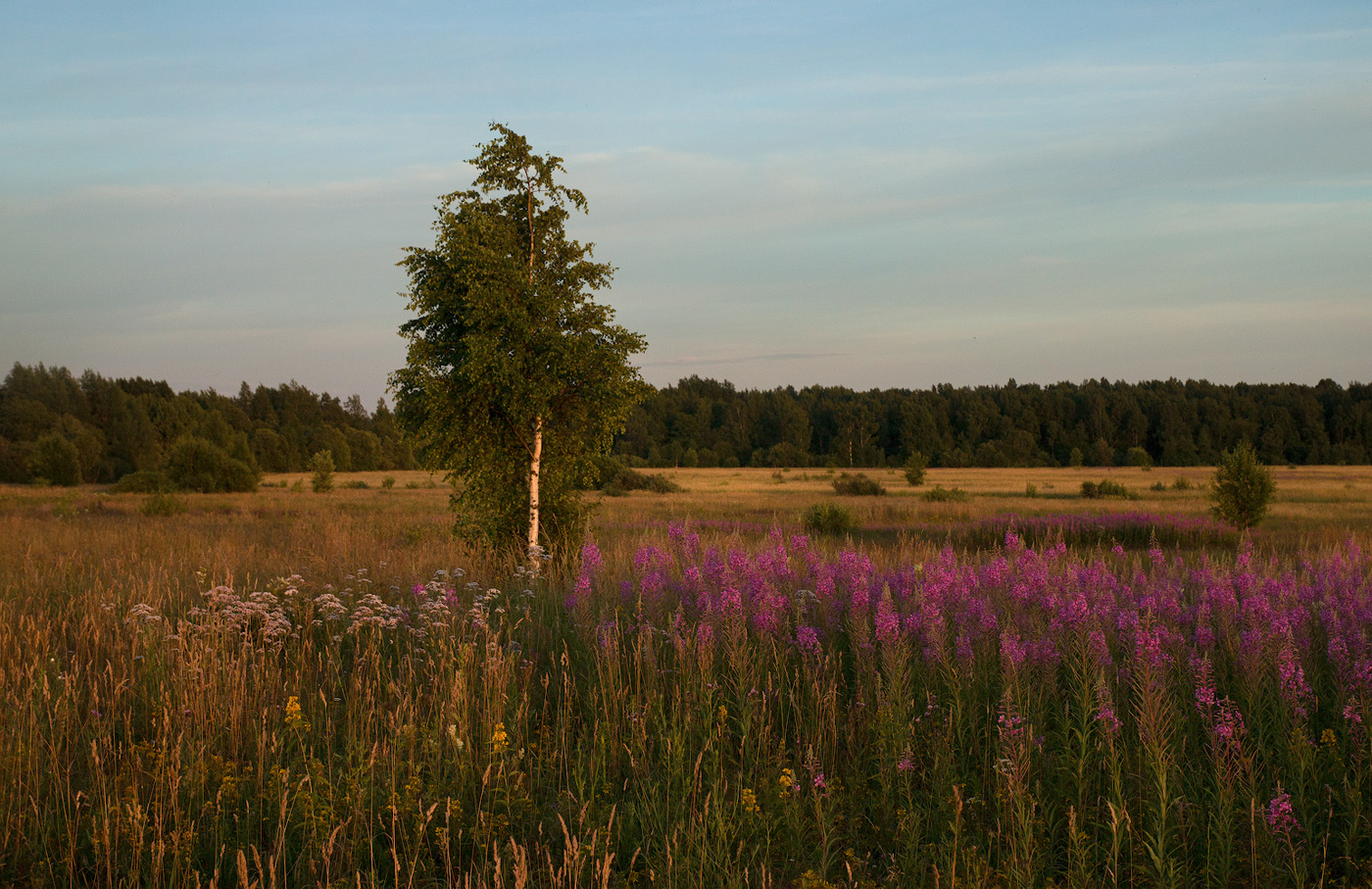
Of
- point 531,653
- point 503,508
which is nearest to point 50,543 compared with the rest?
point 503,508

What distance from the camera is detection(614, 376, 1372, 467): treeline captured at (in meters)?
96.1

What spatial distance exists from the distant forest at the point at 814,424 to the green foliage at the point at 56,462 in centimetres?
937

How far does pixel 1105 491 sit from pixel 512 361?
41989 mm

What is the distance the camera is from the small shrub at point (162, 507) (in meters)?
32.0

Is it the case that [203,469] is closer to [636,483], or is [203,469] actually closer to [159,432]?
[636,483]

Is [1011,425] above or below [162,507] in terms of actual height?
above

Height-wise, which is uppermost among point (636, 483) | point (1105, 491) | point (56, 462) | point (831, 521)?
point (56, 462)

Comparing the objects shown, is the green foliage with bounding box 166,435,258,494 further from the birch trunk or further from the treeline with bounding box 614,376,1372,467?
the treeline with bounding box 614,376,1372,467

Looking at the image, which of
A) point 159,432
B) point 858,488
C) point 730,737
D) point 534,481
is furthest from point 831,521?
point 159,432

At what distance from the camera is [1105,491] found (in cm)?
4450

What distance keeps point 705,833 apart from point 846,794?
1.07 metres

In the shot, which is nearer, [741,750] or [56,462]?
[741,750]

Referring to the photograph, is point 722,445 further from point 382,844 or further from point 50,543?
point 382,844

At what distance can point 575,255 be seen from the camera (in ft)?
43.6
